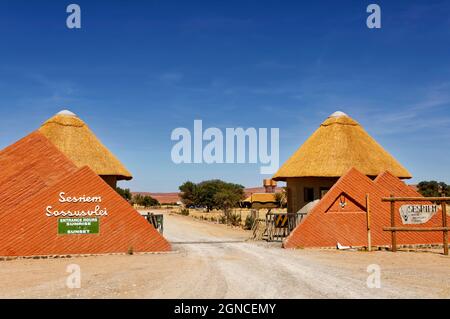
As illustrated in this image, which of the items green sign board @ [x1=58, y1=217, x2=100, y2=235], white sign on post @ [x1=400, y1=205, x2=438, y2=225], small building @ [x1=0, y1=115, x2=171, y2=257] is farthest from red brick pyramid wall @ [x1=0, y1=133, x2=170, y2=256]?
white sign on post @ [x1=400, y1=205, x2=438, y2=225]

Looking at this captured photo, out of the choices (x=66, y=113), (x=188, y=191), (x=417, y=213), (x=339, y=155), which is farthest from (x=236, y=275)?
(x=188, y=191)

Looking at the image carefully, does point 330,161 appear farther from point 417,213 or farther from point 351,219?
point 417,213

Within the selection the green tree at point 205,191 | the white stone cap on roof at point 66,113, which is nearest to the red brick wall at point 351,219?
the white stone cap on roof at point 66,113

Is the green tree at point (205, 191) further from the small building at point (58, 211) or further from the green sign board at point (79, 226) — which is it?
the green sign board at point (79, 226)

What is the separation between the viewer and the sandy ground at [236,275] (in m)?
9.48

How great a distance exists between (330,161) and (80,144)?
13725 millimetres

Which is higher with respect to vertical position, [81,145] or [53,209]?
[81,145]

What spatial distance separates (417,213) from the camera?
19094 mm

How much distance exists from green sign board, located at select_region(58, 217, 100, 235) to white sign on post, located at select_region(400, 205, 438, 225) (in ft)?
44.3

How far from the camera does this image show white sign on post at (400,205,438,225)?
62.6 ft

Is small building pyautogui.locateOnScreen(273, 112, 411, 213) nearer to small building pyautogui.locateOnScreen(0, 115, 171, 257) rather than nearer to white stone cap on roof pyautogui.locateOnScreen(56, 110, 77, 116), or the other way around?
small building pyautogui.locateOnScreen(0, 115, 171, 257)

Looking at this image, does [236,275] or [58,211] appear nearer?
[236,275]

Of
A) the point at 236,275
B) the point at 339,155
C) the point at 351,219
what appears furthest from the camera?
the point at 339,155
